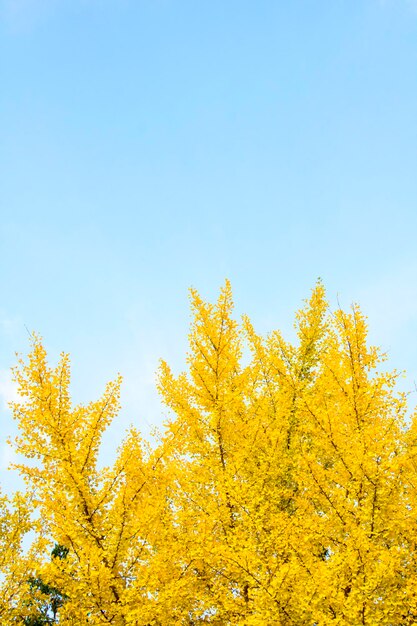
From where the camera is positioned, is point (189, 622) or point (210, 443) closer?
point (189, 622)

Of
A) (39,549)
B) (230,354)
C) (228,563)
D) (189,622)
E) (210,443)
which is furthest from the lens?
(39,549)

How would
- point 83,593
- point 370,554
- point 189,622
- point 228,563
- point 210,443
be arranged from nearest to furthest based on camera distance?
point 370,554, point 228,563, point 83,593, point 189,622, point 210,443

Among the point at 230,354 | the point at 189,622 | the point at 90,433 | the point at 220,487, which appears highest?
the point at 230,354

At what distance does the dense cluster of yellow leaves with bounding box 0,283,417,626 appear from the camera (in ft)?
20.1

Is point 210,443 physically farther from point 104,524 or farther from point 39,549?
point 39,549

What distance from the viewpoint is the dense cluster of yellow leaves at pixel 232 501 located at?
6125 mm

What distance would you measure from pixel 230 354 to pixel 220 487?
8.61 feet

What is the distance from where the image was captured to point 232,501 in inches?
256

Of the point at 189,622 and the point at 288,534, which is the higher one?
the point at 288,534

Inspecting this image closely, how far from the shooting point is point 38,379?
8070mm

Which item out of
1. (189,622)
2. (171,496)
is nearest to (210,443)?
(171,496)

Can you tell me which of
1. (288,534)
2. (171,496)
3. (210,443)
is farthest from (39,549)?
(288,534)

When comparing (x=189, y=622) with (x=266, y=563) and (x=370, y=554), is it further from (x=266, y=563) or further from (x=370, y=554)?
(x=370, y=554)

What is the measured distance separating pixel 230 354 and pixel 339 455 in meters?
2.66
